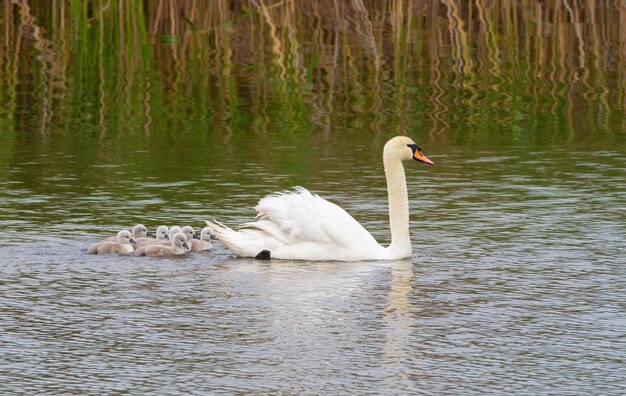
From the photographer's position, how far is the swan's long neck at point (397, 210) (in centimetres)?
1102

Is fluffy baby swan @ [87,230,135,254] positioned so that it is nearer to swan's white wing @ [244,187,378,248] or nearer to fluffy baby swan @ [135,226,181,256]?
fluffy baby swan @ [135,226,181,256]

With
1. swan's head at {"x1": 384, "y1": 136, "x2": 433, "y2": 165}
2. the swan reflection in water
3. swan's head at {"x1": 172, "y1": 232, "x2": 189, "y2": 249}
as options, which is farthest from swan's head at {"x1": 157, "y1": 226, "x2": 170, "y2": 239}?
swan's head at {"x1": 384, "y1": 136, "x2": 433, "y2": 165}

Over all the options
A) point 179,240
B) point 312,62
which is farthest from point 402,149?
point 312,62

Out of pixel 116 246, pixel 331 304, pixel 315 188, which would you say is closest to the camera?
pixel 331 304

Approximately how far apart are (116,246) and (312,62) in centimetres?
1137

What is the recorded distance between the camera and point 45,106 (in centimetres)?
1877

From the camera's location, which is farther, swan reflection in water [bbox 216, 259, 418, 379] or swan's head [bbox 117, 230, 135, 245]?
swan's head [bbox 117, 230, 135, 245]

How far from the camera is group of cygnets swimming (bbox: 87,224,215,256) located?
36.0 ft

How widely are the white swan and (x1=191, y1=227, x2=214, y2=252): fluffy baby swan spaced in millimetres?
77

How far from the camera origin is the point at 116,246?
36.0ft

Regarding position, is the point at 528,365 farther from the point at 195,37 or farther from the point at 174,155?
the point at 195,37

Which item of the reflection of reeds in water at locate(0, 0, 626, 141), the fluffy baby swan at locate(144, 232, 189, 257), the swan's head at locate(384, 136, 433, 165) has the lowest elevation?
the fluffy baby swan at locate(144, 232, 189, 257)

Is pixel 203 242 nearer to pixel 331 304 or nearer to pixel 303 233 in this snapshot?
pixel 303 233

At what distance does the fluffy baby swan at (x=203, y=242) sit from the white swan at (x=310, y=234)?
3.0 inches
